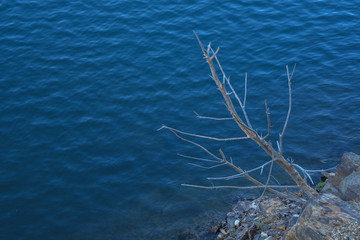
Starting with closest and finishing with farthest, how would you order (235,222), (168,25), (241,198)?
(235,222), (241,198), (168,25)

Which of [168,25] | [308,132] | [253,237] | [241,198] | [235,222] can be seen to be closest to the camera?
[253,237]

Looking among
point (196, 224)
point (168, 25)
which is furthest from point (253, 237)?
point (168, 25)

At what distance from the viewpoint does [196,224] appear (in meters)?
11.6

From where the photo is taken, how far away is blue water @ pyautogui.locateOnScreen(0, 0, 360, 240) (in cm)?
1233

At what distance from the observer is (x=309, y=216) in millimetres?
6859

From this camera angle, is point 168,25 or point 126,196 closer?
point 126,196

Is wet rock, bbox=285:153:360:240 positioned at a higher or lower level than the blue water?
higher

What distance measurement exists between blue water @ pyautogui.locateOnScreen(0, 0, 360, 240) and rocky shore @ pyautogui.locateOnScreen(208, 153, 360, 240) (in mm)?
922

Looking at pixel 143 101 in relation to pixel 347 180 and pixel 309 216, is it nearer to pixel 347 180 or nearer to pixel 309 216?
pixel 347 180

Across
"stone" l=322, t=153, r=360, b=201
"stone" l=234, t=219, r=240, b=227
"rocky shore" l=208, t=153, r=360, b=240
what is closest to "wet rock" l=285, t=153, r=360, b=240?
"rocky shore" l=208, t=153, r=360, b=240

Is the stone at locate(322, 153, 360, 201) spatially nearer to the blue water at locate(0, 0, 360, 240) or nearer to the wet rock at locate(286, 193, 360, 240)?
the wet rock at locate(286, 193, 360, 240)

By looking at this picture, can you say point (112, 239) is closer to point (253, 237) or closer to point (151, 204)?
point (151, 204)

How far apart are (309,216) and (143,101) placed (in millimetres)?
9848

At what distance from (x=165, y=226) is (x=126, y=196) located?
174cm
